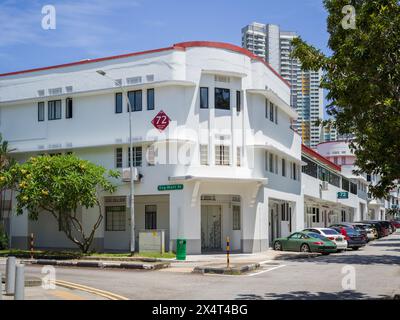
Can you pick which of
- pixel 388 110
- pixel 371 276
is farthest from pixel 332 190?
pixel 388 110

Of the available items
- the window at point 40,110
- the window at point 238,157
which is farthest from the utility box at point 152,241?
the window at point 40,110

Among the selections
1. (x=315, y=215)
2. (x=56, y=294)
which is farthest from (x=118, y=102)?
(x=315, y=215)

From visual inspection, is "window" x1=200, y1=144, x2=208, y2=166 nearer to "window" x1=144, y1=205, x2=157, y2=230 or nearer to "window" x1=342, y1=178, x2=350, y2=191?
"window" x1=144, y1=205, x2=157, y2=230

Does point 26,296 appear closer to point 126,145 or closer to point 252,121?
point 126,145

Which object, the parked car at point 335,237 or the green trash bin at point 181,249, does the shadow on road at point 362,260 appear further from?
the green trash bin at point 181,249

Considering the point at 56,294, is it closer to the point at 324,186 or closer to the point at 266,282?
the point at 266,282

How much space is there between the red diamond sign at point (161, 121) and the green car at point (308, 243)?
9.25m

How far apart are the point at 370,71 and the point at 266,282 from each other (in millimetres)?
8058

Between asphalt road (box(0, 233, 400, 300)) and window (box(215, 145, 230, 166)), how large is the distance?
8.15m

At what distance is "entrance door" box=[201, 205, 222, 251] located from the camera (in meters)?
33.8

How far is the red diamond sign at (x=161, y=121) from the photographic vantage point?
103ft

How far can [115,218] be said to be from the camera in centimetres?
3456

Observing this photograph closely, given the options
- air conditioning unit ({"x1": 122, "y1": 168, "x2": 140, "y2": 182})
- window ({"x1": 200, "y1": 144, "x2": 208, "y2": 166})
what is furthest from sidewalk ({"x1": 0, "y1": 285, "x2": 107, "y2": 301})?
window ({"x1": 200, "y1": 144, "x2": 208, "y2": 166})
